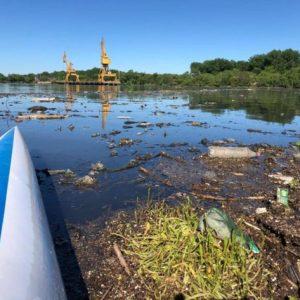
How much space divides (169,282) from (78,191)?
424 cm

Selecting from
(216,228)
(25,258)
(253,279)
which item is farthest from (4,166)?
(253,279)

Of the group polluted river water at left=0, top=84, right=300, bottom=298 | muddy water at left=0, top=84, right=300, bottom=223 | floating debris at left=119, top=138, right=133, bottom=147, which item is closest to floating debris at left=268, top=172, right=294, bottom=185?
polluted river water at left=0, top=84, right=300, bottom=298

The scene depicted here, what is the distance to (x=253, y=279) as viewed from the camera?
4.85 metres

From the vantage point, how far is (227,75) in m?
118

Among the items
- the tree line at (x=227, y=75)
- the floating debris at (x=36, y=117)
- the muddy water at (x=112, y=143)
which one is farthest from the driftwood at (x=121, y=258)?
the tree line at (x=227, y=75)

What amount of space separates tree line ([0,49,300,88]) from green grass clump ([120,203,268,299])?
97.7 metres

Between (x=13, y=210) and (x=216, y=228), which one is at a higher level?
(x=13, y=210)

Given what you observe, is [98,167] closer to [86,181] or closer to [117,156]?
[86,181]

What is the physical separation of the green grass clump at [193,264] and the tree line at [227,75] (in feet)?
321

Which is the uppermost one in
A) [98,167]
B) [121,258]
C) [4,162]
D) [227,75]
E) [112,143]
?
[227,75]

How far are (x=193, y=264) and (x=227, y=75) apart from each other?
11956cm

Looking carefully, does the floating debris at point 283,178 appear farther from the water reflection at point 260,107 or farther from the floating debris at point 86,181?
the water reflection at point 260,107

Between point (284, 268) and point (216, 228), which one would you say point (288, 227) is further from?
point (216, 228)

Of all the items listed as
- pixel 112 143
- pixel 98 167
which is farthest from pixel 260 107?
pixel 98 167
